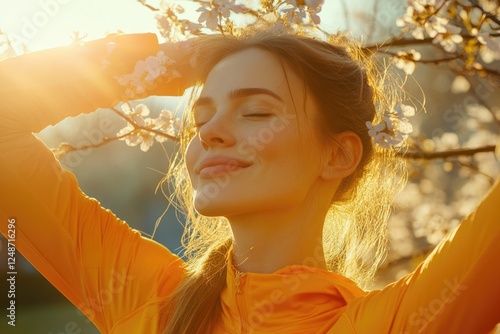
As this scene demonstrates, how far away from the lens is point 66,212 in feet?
6.76

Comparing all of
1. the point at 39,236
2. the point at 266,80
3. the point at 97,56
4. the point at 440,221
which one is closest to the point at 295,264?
the point at 266,80

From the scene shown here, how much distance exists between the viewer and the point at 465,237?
1450 millimetres

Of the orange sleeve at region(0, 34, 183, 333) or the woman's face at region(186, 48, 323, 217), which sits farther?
the orange sleeve at region(0, 34, 183, 333)

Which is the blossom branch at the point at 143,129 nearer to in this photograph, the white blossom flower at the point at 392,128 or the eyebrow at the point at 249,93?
the eyebrow at the point at 249,93

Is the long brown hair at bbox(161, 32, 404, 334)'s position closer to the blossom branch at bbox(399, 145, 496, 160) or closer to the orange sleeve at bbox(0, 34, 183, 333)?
the orange sleeve at bbox(0, 34, 183, 333)

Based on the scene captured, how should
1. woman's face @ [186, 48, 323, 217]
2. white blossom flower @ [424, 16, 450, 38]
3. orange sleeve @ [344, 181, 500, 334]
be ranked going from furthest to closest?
white blossom flower @ [424, 16, 450, 38] → woman's face @ [186, 48, 323, 217] → orange sleeve @ [344, 181, 500, 334]

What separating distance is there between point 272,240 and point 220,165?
0.24 m

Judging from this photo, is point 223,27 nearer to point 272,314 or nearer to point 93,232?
point 93,232

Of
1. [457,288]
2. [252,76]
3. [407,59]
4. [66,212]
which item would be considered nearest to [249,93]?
[252,76]

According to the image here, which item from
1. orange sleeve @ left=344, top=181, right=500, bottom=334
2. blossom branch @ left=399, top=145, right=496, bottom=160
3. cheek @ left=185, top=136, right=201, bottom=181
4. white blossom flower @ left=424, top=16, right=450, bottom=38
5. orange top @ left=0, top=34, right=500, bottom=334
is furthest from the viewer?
blossom branch @ left=399, top=145, right=496, bottom=160

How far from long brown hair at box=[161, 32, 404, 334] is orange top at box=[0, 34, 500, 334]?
8 cm

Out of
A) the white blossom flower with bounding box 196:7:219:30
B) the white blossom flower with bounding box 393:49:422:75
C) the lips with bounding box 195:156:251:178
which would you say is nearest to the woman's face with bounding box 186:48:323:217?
the lips with bounding box 195:156:251:178

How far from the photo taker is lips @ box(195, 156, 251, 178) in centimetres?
188

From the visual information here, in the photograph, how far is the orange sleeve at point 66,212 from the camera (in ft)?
6.70
